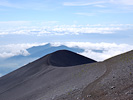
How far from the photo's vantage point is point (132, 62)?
22688 mm

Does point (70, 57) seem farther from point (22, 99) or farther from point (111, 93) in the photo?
point (111, 93)

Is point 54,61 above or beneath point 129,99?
beneath

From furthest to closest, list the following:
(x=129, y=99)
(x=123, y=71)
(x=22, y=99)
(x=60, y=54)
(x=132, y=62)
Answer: (x=60, y=54)
(x=22, y=99)
(x=132, y=62)
(x=123, y=71)
(x=129, y=99)

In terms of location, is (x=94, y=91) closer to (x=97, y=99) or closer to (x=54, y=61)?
(x=97, y=99)

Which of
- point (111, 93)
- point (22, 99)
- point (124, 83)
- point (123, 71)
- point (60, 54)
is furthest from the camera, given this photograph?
point (60, 54)

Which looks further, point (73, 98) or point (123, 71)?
point (123, 71)

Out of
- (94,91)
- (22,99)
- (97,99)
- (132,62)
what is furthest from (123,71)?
(22,99)

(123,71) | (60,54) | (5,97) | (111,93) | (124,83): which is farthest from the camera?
(60,54)

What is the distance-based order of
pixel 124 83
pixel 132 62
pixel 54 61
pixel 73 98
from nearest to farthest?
pixel 124 83, pixel 73 98, pixel 132 62, pixel 54 61

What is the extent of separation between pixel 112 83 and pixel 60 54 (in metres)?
39.3

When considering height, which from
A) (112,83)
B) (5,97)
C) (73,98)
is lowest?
(5,97)

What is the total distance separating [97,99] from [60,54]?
135 ft

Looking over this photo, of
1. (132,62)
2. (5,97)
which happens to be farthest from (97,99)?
(5,97)

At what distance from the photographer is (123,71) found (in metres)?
20.7
